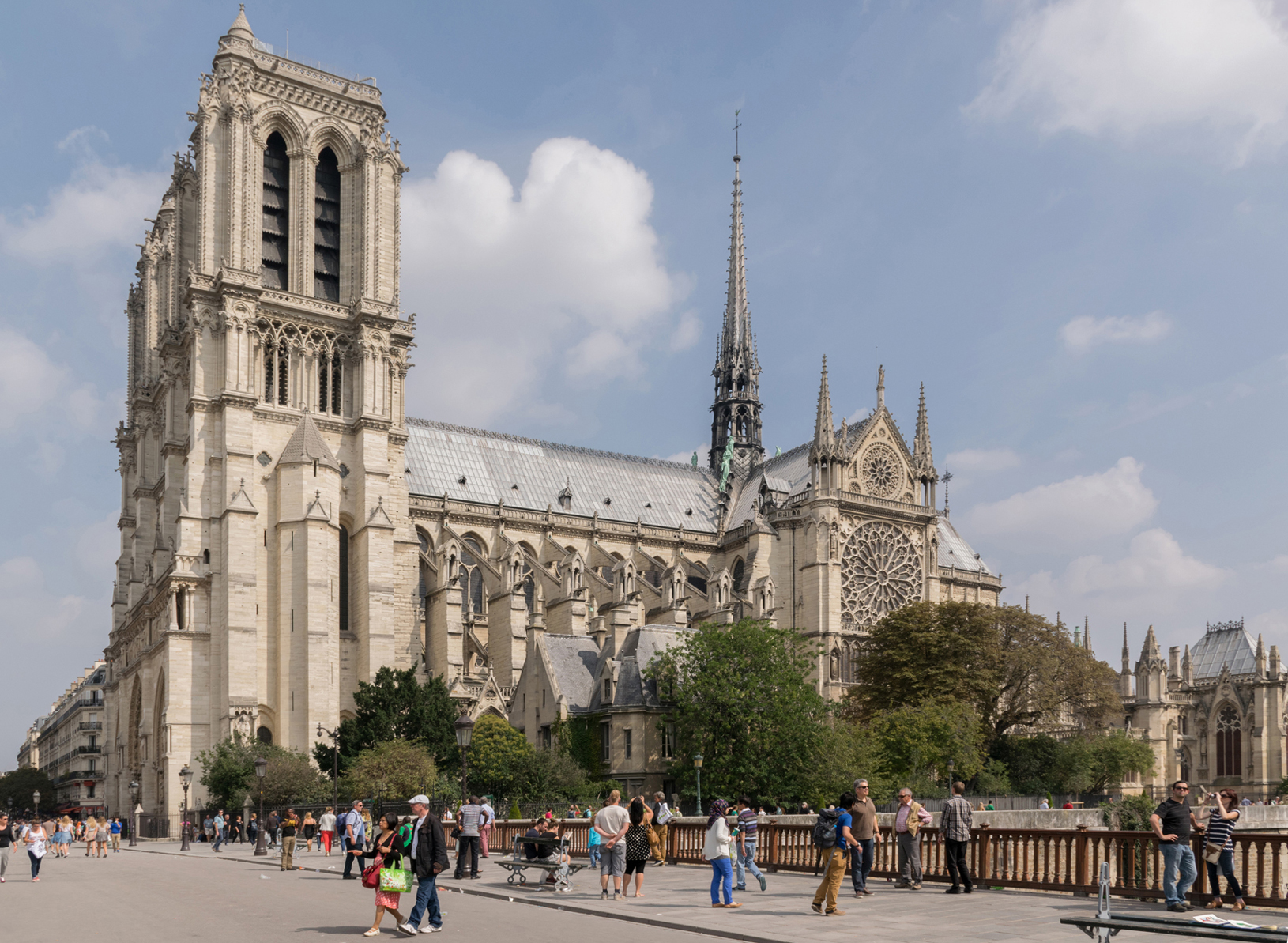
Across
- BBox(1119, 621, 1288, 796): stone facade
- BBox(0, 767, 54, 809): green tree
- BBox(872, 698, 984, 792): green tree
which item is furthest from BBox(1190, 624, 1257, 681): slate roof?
BBox(0, 767, 54, 809): green tree

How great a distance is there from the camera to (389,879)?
15195mm

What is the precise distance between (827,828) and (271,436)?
43.6 meters

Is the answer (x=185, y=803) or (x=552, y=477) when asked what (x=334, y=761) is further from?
(x=552, y=477)

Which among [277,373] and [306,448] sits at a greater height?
[277,373]

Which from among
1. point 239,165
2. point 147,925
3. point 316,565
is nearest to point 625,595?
point 316,565

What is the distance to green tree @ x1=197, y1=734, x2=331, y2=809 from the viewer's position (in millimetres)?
46500

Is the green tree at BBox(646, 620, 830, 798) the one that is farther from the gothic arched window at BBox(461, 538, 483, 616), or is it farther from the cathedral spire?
the cathedral spire

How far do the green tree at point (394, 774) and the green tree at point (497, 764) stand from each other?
2.23 meters

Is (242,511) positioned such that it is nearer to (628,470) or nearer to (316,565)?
(316,565)

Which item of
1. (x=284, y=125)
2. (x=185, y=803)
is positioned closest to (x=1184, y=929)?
(x=185, y=803)

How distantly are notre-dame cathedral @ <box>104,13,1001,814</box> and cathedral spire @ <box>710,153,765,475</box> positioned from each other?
26.8ft

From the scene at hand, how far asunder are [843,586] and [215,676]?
1297 inches

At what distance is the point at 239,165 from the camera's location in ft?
192

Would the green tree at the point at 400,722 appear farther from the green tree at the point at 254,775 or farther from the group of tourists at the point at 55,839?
the group of tourists at the point at 55,839
